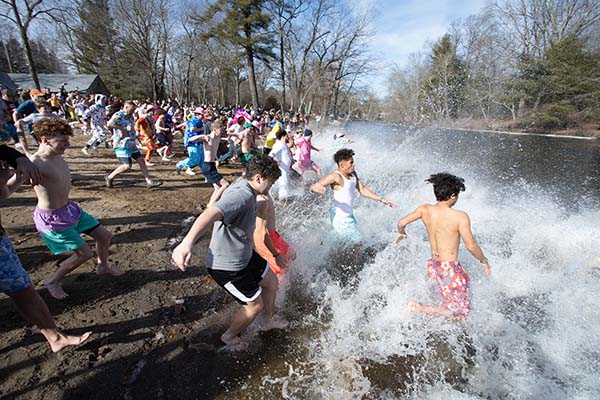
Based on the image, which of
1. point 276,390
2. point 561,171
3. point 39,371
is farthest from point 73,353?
point 561,171

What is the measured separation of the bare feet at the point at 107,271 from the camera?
3.62 m

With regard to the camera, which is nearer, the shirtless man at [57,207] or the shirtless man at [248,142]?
the shirtless man at [57,207]

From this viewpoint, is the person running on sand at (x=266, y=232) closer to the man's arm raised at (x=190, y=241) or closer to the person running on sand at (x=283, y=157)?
the man's arm raised at (x=190, y=241)

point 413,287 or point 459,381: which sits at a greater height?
point 413,287

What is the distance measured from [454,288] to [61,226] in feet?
13.0

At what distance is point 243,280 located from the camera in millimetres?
2447

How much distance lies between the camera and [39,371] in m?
2.39

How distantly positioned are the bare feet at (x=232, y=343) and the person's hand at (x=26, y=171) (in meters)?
2.10

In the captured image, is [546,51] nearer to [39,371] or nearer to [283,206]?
[283,206]

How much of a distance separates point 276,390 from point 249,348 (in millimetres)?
501

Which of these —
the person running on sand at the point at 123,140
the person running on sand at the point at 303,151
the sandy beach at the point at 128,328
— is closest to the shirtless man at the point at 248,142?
the person running on sand at the point at 303,151

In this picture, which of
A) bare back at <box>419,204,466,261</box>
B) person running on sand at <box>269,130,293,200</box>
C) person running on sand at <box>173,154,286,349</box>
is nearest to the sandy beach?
person running on sand at <box>173,154,286,349</box>

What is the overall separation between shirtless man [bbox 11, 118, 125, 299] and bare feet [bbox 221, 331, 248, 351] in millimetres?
1774

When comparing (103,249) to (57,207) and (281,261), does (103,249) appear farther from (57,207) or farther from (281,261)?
(281,261)
